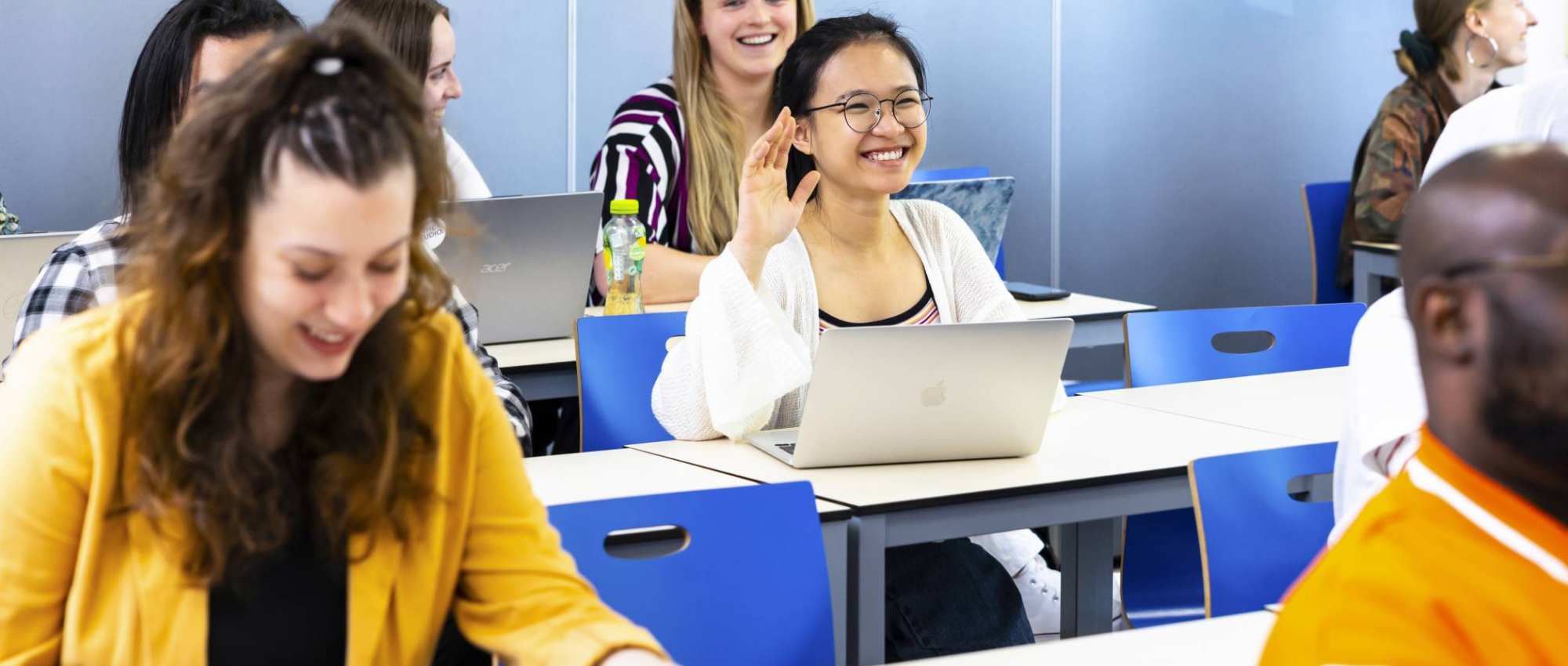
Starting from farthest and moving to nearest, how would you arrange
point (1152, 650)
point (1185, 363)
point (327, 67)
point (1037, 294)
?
point (1037, 294) → point (1185, 363) → point (1152, 650) → point (327, 67)

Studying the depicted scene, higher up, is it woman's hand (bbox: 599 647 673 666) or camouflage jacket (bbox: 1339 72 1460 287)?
camouflage jacket (bbox: 1339 72 1460 287)

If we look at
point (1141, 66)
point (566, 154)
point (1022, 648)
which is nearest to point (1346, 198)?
point (1141, 66)

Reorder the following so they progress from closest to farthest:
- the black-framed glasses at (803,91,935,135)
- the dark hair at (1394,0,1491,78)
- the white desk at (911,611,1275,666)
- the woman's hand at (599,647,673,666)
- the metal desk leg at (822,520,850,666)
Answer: the woman's hand at (599,647,673,666) < the white desk at (911,611,1275,666) < the metal desk leg at (822,520,850,666) < the black-framed glasses at (803,91,935,135) < the dark hair at (1394,0,1491,78)

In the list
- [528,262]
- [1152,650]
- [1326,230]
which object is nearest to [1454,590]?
[1152,650]

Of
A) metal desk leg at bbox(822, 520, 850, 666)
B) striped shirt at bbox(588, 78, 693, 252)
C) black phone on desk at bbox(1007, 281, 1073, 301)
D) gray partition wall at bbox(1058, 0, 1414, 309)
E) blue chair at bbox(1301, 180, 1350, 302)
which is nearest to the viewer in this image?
metal desk leg at bbox(822, 520, 850, 666)

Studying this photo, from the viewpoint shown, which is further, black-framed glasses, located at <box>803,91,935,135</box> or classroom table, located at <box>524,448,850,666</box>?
black-framed glasses, located at <box>803,91,935,135</box>

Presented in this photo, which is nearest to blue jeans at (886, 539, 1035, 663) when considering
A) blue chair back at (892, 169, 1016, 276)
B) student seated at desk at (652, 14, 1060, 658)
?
student seated at desk at (652, 14, 1060, 658)

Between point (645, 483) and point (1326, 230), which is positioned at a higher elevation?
point (1326, 230)

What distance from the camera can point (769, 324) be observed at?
6.70ft

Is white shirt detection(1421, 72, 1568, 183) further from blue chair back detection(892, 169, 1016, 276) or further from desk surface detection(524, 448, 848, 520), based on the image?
blue chair back detection(892, 169, 1016, 276)

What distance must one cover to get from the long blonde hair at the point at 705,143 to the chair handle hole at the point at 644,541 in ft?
4.75

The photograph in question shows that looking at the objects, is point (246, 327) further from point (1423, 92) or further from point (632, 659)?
point (1423, 92)

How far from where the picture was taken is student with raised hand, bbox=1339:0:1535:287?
4484mm

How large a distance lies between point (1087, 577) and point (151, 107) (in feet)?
4.50
